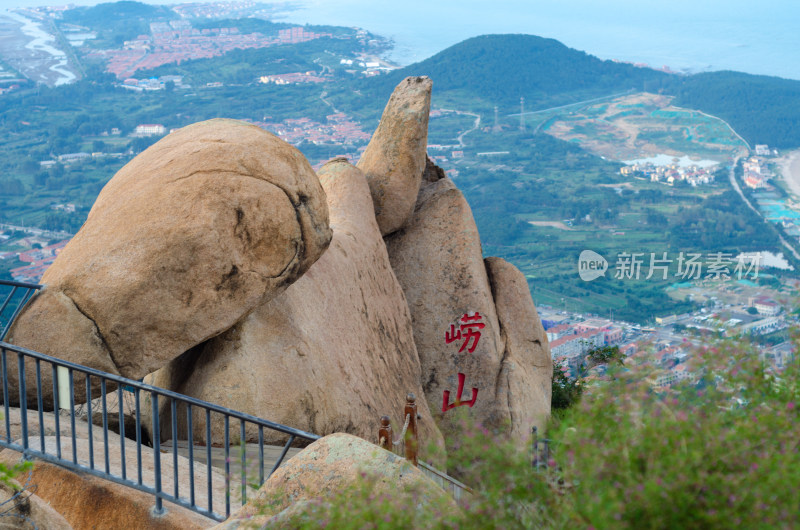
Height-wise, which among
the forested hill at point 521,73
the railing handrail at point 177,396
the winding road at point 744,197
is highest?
the forested hill at point 521,73

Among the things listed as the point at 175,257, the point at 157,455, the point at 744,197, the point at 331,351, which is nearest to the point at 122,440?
the point at 157,455

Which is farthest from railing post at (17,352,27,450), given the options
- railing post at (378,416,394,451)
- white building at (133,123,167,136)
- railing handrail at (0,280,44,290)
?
white building at (133,123,167,136)

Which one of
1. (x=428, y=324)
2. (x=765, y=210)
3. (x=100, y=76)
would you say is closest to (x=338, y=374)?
(x=428, y=324)

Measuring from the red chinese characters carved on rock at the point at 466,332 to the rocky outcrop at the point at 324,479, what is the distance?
810 cm

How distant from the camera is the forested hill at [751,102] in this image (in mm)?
80812

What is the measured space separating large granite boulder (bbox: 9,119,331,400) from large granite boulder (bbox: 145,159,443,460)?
21.7 inches

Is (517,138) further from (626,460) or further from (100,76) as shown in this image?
(626,460)

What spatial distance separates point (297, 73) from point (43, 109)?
2518 cm

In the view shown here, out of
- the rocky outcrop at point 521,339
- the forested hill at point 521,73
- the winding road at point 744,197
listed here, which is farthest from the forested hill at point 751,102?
the rocky outcrop at point 521,339

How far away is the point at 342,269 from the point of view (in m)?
10.5

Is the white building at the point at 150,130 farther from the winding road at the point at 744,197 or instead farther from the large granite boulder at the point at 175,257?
the large granite boulder at the point at 175,257

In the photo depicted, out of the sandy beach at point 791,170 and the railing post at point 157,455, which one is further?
the sandy beach at point 791,170

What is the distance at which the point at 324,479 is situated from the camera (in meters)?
4.64

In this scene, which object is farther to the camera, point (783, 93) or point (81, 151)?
point (783, 93)
